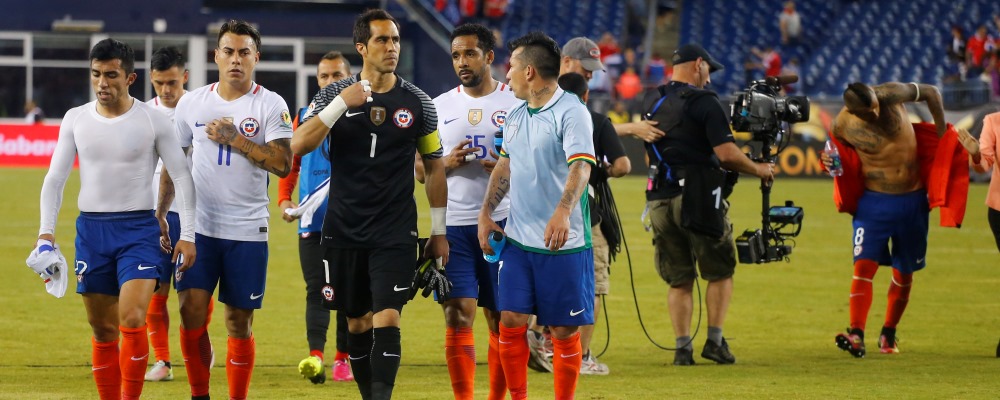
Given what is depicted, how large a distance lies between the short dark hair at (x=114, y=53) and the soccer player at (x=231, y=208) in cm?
48

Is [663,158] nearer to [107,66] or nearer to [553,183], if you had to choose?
[553,183]

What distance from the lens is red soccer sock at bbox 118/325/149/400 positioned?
6.80 meters

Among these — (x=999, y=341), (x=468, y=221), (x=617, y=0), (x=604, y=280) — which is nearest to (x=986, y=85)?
(x=617, y=0)

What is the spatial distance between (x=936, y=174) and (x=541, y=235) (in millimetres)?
4170

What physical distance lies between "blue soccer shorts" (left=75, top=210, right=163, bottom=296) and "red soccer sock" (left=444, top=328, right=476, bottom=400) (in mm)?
1591

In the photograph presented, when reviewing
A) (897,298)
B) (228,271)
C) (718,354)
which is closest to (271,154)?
(228,271)

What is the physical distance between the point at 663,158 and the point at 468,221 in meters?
2.40

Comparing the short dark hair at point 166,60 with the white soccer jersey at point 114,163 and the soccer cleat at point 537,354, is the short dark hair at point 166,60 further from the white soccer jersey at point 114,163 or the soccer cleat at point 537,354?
the soccer cleat at point 537,354

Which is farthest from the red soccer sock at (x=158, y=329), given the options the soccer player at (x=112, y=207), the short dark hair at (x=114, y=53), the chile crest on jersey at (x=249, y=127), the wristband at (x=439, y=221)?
the wristband at (x=439, y=221)

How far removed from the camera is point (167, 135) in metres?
7.00

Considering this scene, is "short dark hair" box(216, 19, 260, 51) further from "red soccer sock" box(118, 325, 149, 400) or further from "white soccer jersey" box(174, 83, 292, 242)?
"red soccer sock" box(118, 325, 149, 400)

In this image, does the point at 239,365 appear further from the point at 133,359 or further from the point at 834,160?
the point at 834,160

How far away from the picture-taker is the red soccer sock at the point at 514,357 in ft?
22.6

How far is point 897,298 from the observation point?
9953 mm
